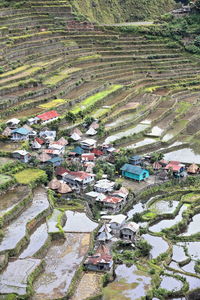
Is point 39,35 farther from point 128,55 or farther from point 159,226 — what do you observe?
point 159,226

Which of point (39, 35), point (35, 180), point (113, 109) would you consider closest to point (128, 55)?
Answer: point (39, 35)

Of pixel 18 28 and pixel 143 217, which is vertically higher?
pixel 18 28

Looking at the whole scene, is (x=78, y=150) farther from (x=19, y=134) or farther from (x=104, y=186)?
(x=104, y=186)

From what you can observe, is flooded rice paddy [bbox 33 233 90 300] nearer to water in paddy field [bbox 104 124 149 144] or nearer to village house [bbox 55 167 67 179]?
village house [bbox 55 167 67 179]

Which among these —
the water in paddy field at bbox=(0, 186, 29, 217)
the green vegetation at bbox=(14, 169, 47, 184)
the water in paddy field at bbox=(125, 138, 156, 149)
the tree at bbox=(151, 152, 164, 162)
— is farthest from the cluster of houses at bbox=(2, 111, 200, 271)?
the water in paddy field at bbox=(0, 186, 29, 217)

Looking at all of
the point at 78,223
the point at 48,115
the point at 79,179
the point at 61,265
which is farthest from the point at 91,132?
the point at 61,265

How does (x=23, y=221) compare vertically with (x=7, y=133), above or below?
below

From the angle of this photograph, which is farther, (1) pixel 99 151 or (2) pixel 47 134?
(2) pixel 47 134
